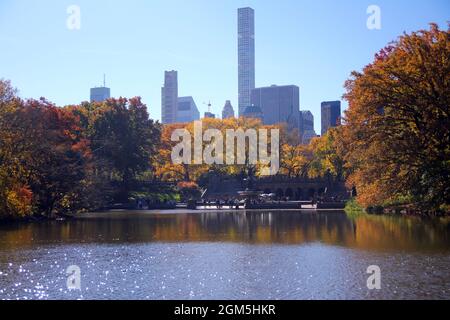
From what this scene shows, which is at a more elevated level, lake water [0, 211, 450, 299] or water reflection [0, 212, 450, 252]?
water reflection [0, 212, 450, 252]

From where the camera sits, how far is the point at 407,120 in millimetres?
43312

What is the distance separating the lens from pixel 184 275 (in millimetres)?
20281

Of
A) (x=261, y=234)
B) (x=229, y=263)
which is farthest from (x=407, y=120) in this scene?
(x=229, y=263)

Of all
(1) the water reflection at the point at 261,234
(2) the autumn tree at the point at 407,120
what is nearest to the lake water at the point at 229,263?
(1) the water reflection at the point at 261,234

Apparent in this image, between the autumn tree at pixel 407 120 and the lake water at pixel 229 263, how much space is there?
697 cm

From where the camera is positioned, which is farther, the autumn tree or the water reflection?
the autumn tree

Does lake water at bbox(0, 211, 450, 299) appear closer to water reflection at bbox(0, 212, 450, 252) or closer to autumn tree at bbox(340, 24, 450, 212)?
water reflection at bbox(0, 212, 450, 252)

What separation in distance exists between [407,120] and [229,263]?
2488 cm

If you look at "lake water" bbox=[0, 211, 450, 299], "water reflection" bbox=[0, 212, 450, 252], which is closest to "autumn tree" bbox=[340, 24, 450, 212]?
"water reflection" bbox=[0, 212, 450, 252]

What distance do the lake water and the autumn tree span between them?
6.97 metres

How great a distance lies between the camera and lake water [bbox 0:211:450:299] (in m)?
17.5

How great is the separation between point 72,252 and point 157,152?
208 ft
